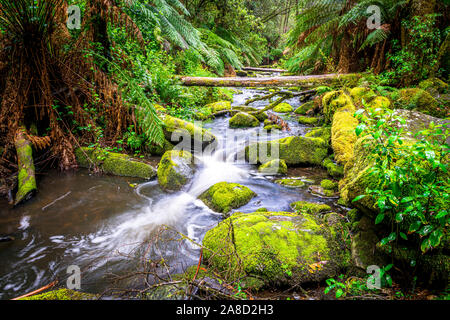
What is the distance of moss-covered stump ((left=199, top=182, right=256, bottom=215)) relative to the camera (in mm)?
3318

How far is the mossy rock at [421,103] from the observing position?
4.09m

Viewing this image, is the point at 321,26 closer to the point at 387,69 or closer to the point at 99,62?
the point at 387,69

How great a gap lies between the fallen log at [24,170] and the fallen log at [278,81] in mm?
4194

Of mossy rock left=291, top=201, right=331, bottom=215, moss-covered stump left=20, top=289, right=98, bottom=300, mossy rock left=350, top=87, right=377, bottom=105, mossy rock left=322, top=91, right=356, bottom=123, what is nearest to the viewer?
moss-covered stump left=20, top=289, right=98, bottom=300

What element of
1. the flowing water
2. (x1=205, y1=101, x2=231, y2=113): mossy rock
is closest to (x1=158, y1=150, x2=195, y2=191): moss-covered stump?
the flowing water

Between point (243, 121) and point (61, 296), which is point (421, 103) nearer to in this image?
point (243, 121)

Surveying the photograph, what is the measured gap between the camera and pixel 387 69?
223 inches

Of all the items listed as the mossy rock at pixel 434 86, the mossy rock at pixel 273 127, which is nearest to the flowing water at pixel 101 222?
the mossy rock at pixel 273 127

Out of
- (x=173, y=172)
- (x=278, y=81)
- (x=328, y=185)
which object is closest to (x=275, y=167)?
(x=328, y=185)

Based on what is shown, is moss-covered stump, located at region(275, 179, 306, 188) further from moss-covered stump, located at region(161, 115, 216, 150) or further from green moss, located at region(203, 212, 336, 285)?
moss-covered stump, located at region(161, 115, 216, 150)

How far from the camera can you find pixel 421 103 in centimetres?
421

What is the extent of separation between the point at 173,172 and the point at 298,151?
271 centimetres

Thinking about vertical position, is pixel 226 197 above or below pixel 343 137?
below

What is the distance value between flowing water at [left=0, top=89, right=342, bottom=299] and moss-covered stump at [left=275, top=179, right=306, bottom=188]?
0.12m
